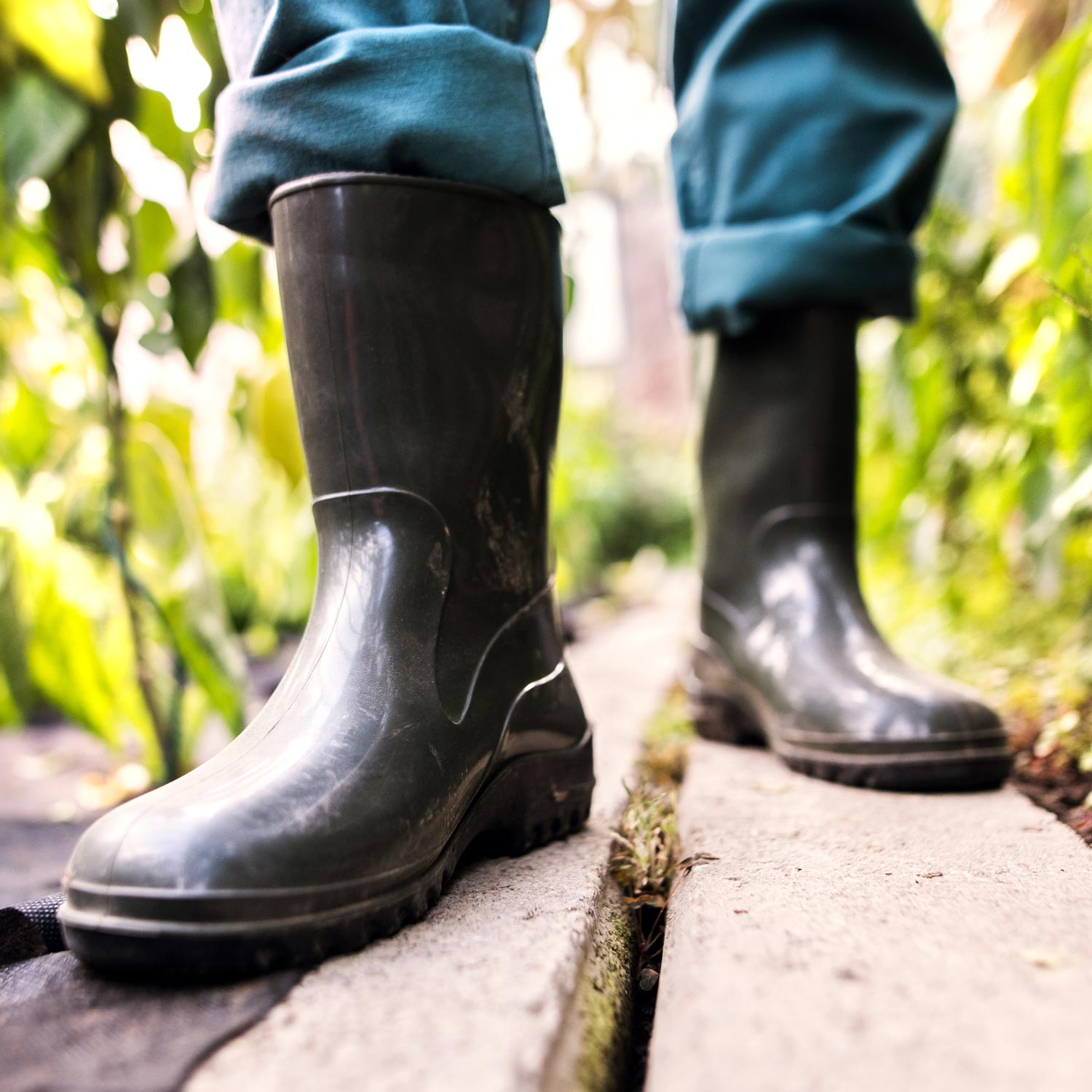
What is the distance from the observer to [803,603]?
40.7 inches

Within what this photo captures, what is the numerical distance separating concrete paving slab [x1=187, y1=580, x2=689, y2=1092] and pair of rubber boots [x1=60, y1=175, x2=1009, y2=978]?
3cm

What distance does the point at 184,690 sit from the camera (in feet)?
3.69

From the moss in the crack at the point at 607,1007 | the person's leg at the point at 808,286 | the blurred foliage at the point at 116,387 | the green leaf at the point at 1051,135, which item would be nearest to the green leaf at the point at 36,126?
the blurred foliage at the point at 116,387

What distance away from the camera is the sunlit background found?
995 millimetres

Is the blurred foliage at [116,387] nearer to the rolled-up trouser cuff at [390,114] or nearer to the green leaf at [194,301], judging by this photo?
the green leaf at [194,301]

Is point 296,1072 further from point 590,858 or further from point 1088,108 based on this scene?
point 1088,108

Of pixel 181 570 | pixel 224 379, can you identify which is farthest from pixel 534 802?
pixel 224 379

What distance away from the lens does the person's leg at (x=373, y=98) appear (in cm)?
65

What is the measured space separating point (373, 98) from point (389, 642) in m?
0.38

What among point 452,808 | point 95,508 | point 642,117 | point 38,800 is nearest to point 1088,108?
point 642,117

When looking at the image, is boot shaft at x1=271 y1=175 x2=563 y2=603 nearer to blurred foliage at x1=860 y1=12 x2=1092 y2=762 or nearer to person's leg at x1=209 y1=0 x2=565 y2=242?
person's leg at x1=209 y1=0 x2=565 y2=242

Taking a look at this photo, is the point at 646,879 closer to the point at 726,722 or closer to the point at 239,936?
the point at 239,936

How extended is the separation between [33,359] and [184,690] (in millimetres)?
752

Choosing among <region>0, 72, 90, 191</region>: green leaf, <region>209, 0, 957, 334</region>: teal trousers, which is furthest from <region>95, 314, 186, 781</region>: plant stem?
<region>209, 0, 957, 334</region>: teal trousers
